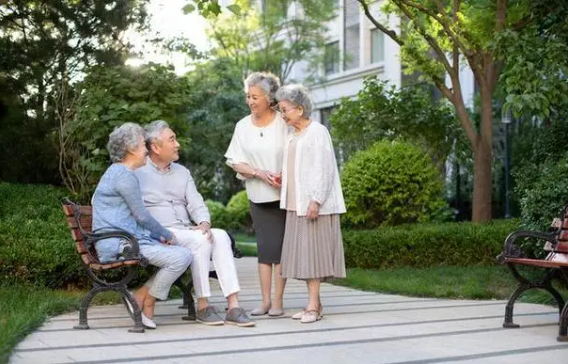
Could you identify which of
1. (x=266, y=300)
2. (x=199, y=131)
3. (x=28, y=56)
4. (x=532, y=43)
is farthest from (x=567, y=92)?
(x=199, y=131)

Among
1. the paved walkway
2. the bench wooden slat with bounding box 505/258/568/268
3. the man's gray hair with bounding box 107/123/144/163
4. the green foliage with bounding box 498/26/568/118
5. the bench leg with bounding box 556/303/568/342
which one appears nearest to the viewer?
the paved walkway

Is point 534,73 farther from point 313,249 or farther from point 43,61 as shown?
point 43,61

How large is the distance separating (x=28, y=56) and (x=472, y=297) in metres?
6.14

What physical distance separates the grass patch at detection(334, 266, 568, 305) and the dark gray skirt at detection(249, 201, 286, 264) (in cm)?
213

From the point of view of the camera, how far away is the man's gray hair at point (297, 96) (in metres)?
6.87

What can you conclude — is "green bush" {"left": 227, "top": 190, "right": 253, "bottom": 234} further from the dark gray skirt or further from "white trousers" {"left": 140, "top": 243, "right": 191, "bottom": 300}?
"white trousers" {"left": 140, "top": 243, "right": 191, "bottom": 300}

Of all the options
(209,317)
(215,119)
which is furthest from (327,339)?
(215,119)

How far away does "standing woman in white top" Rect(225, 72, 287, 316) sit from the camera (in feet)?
23.2

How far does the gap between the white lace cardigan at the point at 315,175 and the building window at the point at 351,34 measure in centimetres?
2332

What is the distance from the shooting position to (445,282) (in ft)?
31.1

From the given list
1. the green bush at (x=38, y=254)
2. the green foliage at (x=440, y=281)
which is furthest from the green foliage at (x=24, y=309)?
the green foliage at (x=440, y=281)

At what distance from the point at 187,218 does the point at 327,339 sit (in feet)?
5.35

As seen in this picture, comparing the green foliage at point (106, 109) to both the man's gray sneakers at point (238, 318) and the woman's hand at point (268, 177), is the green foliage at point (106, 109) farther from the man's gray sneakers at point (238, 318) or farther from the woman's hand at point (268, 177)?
the man's gray sneakers at point (238, 318)

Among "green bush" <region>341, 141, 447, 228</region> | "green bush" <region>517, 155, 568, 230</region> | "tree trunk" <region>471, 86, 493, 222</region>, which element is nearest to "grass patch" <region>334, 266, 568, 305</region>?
"green bush" <region>517, 155, 568, 230</region>
